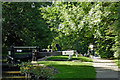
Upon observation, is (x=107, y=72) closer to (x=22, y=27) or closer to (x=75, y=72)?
(x=75, y=72)

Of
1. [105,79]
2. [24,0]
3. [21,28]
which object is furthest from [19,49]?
[105,79]

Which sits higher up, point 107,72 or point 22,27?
point 22,27

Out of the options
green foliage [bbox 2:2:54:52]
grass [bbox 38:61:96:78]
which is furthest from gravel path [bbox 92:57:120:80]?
green foliage [bbox 2:2:54:52]

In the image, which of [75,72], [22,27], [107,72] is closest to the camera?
[107,72]

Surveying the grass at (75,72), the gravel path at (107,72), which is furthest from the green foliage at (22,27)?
the gravel path at (107,72)

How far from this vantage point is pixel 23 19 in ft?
52.3

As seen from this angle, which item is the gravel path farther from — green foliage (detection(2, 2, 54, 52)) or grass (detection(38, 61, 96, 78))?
green foliage (detection(2, 2, 54, 52))

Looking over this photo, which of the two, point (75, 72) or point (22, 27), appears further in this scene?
point (22, 27)

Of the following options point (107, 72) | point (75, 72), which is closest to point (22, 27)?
point (75, 72)

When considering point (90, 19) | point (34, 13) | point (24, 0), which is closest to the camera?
point (90, 19)

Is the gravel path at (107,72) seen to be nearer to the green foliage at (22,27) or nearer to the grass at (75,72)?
the grass at (75,72)

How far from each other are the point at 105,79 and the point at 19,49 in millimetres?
13285

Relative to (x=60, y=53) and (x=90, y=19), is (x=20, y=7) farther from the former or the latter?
(x=90, y=19)

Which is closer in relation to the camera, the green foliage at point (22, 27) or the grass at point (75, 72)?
the grass at point (75, 72)
